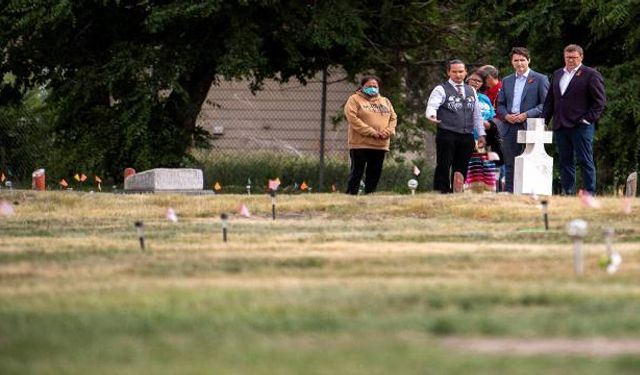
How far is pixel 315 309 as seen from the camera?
1018 centimetres

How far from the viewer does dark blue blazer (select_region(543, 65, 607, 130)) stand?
20.5 metres

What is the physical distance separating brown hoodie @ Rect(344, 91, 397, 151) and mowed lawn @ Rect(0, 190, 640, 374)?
4559mm

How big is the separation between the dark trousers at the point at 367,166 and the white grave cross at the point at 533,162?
6.76 ft

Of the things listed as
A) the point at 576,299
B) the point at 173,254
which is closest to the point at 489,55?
the point at 173,254

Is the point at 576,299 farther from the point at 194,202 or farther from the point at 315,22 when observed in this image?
the point at 315,22

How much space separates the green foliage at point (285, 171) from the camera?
102ft

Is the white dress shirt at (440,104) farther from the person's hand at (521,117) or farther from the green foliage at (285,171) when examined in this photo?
the green foliage at (285,171)

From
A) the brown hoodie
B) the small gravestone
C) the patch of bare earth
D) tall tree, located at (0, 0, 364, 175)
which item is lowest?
the patch of bare earth

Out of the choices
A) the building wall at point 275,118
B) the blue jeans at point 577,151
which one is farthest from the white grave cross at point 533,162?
the building wall at point 275,118

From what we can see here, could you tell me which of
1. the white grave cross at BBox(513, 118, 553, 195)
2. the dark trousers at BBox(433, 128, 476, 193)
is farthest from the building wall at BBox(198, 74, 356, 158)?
the white grave cross at BBox(513, 118, 553, 195)

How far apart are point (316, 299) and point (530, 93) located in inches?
447

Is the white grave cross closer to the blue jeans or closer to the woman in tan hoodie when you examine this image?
the blue jeans

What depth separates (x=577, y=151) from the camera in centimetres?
2098

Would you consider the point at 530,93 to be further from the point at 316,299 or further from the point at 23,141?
the point at 23,141
